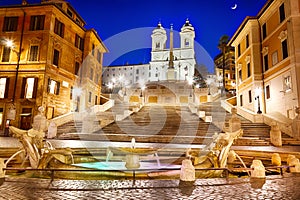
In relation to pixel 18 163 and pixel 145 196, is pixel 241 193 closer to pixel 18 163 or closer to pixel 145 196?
pixel 145 196

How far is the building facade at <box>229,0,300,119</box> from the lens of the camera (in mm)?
21297

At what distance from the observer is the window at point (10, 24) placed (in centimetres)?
2815

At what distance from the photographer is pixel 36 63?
1038 inches

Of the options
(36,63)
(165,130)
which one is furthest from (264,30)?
(36,63)

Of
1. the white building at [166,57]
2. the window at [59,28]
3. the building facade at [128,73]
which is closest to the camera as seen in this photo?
the window at [59,28]

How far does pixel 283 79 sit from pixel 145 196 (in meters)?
22.7

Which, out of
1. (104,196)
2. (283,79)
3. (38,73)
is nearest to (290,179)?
(104,196)

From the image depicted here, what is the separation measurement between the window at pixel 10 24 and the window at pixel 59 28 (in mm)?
4874

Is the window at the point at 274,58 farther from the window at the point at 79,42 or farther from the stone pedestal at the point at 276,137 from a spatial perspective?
the window at the point at 79,42

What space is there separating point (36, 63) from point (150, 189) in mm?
25498

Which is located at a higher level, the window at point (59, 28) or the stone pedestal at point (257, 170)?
the window at point (59, 28)

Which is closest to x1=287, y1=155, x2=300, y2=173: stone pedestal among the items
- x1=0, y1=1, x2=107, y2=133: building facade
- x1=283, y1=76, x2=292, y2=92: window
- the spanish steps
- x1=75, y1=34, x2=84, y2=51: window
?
the spanish steps

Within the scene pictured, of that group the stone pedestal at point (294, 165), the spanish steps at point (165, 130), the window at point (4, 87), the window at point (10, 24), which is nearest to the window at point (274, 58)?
the spanish steps at point (165, 130)

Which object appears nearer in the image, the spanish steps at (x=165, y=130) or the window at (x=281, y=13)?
the spanish steps at (x=165, y=130)
